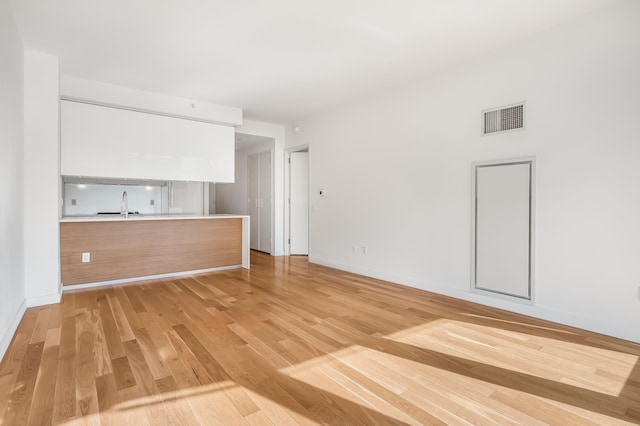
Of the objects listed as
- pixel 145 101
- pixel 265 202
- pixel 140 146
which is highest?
pixel 145 101

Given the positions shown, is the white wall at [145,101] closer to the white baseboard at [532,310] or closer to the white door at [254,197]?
the white door at [254,197]

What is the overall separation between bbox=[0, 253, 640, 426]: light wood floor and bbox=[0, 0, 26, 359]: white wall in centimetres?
25

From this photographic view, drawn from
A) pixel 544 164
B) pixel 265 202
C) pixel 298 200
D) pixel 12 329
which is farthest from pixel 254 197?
pixel 544 164

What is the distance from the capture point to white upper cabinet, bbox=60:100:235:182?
438cm

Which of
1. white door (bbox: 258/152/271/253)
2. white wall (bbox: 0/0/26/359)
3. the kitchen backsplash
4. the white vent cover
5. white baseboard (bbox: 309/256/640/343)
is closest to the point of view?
white wall (bbox: 0/0/26/359)

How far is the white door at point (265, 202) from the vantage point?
23.6 ft

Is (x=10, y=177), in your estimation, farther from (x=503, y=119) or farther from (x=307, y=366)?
(x=503, y=119)

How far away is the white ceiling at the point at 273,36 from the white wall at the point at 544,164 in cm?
29

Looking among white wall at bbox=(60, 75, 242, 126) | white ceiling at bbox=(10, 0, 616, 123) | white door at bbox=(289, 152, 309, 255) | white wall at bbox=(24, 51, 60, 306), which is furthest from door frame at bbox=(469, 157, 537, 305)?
white wall at bbox=(24, 51, 60, 306)

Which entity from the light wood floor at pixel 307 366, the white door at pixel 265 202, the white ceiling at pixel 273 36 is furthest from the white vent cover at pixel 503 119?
the white door at pixel 265 202

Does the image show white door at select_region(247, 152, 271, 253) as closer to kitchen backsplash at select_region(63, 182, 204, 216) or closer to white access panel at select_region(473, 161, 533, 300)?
kitchen backsplash at select_region(63, 182, 204, 216)

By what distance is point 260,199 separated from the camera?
7.54 metres

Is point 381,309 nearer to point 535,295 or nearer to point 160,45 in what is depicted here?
point 535,295

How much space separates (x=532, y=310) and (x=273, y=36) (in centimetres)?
376
